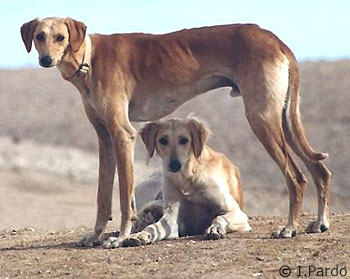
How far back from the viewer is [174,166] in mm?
9758

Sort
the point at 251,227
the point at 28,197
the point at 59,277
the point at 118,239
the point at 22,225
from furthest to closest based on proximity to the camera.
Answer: the point at 28,197 < the point at 22,225 < the point at 251,227 < the point at 118,239 < the point at 59,277

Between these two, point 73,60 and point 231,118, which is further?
point 231,118

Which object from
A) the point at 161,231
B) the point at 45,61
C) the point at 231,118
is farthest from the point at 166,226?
the point at 231,118

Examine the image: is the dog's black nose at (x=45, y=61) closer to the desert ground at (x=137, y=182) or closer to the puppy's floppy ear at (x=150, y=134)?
the puppy's floppy ear at (x=150, y=134)

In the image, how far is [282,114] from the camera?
977 cm

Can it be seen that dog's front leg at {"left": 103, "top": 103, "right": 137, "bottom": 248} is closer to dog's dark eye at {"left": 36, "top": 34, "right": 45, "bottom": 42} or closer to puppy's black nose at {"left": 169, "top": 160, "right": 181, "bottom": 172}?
puppy's black nose at {"left": 169, "top": 160, "right": 181, "bottom": 172}

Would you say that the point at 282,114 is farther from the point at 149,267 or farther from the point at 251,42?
the point at 149,267

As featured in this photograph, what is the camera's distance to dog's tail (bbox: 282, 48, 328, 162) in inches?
384

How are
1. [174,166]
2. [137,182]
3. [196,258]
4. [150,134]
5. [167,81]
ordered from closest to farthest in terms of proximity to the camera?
1. [196,258]
2. [174,166]
3. [167,81]
4. [150,134]
5. [137,182]

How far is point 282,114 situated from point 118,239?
1.80m

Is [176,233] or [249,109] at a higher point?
[249,109]

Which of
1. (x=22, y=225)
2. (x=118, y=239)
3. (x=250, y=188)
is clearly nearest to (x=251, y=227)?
(x=118, y=239)

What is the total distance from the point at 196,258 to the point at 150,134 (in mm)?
1791

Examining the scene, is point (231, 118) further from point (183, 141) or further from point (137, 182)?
point (183, 141)
